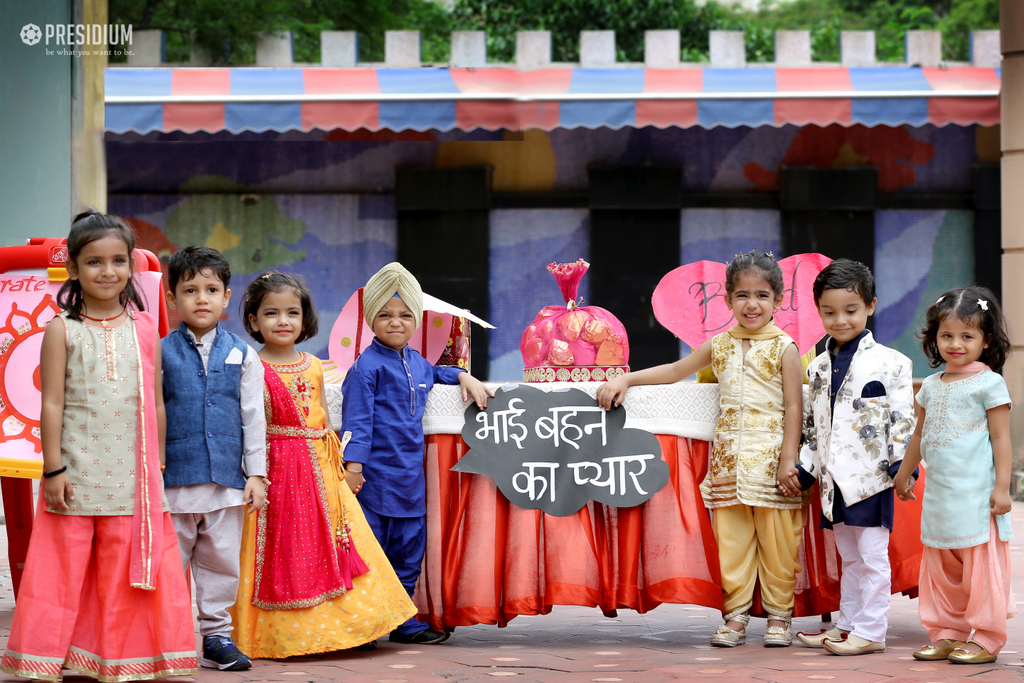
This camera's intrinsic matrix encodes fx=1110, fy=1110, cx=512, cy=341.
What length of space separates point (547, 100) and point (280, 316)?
5181 millimetres

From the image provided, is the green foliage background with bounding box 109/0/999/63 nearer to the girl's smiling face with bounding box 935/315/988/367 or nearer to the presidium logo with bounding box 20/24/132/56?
the presidium logo with bounding box 20/24/132/56

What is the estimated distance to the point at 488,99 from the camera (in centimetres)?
826

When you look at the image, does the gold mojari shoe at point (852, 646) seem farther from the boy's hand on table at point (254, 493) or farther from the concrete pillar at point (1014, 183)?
the concrete pillar at point (1014, 183)

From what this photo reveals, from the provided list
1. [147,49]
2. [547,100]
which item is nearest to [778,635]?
[547,100]

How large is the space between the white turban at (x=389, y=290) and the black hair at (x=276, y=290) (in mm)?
196

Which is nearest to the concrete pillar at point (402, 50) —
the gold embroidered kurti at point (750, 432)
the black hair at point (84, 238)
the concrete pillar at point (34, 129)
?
the concrete pillar at point (34, 129)

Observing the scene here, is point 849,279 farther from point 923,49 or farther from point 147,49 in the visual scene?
point 147,49

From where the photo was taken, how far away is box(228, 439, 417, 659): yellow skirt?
3.39 meters

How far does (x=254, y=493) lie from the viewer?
3264 millimetres

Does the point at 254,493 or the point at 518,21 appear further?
the point at 518,21

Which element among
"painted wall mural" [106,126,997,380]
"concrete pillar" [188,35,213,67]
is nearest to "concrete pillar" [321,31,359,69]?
"painted wall mural" [106,126,997,380]

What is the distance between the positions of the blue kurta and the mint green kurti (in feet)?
5.27

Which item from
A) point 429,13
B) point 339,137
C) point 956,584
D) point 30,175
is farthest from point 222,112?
point 429,13

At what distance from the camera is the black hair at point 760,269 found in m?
3.65
